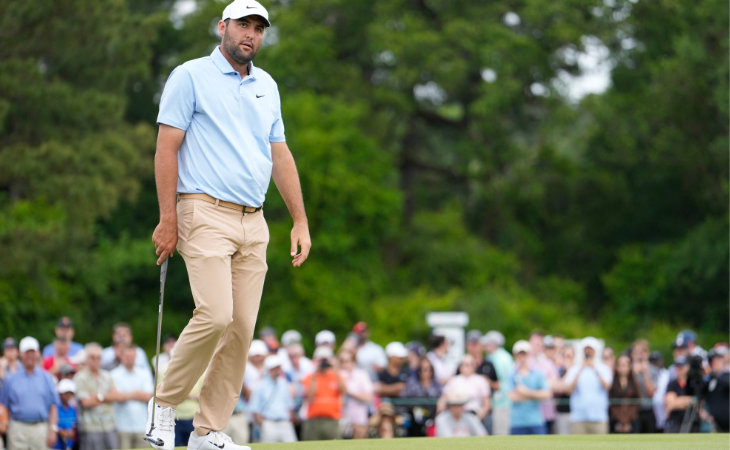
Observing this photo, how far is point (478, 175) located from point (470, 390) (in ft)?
89.6

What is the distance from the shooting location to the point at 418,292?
38.9m

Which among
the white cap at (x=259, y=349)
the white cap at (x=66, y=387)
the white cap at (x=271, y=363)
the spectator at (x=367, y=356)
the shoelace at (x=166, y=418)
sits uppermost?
the spectator at (x=367, y=356)

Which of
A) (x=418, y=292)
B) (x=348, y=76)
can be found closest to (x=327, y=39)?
(x=348, y=76)

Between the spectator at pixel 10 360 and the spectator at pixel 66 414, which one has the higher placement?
the spectator at pixel 10 360

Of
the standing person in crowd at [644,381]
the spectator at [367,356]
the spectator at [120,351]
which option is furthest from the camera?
the spectator at [367,356]

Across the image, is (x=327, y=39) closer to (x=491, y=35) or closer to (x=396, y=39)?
(x=396, y=39)

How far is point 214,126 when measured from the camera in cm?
654

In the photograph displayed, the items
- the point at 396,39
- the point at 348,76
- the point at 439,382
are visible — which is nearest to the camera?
the point at 439,382

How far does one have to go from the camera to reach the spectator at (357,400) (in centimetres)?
1627

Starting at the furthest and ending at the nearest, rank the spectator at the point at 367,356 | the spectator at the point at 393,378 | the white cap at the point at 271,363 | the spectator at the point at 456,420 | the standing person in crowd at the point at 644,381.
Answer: the spectator at the point at 367,356
the standing person in crowd at the point at 644,381
the spectator at the point at 393,378
the white cap at the point at 271,363
the spectator at the point at 456,420

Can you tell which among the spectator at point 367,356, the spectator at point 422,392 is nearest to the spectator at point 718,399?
the spectator at point 422,392

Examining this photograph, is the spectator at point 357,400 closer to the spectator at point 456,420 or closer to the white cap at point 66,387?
the spectator at point 456,420

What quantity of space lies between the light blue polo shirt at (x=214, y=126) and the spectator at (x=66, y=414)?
27.2 ft

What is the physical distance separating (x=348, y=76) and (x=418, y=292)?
786cm
